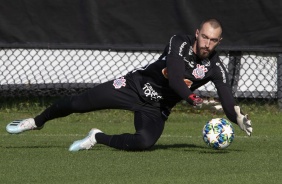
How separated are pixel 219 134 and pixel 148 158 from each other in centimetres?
89

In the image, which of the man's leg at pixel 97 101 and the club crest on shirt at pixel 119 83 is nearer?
the man's leg at pixel 97 101

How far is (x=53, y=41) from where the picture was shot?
1260 cm

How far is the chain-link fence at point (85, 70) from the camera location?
12.4 meters

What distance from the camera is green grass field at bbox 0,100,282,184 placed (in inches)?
277

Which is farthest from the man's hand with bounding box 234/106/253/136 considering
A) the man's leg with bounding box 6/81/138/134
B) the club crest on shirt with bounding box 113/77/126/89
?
the club crest on shirt with bounding box 113/77/126/89

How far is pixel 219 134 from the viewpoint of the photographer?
8.79m

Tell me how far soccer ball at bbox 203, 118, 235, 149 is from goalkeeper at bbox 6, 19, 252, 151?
13cm

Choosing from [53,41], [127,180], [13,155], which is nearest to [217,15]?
[53,41]

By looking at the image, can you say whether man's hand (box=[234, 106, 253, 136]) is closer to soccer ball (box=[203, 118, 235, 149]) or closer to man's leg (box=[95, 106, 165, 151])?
soccer ball (box=[203, 118, 235, 149])

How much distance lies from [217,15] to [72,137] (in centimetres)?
299

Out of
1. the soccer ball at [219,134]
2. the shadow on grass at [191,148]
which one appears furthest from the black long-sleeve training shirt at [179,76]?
the shadow on grass at [191,148]

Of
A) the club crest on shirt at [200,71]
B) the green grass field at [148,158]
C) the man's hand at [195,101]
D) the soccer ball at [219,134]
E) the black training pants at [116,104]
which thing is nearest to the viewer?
the green grass field at [148,158]

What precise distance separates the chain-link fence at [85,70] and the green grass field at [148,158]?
1.62 ft

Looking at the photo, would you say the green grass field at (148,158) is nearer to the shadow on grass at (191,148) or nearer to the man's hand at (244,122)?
the shadow on grass at (191,148)
